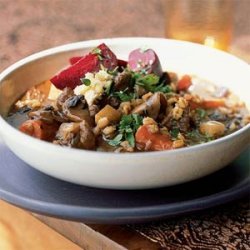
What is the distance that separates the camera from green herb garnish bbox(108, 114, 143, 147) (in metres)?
1.10

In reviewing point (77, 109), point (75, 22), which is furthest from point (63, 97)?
point (75, 22)

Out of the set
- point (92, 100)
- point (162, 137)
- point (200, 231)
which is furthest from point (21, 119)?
point (200, 231)

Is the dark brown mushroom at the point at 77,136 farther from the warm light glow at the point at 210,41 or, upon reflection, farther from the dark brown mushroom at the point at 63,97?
the warm light glow at the point at 210,41

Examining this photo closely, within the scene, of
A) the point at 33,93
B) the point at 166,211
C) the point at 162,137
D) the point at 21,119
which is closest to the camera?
the point at 166,211

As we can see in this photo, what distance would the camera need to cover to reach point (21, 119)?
3.96 ft

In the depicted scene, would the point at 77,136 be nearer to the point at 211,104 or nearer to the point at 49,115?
the point at 49,115

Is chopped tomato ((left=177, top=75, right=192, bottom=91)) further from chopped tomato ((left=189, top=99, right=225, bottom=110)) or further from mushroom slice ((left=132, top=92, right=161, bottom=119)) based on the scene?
mushroom slice ((left=132, top=92, right=161, bottom=119))

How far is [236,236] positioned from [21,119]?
445 mm

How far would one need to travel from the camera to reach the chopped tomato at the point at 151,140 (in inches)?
42.6

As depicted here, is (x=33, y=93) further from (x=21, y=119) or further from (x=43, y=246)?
(x=43, y=246)

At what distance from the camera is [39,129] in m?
1.10

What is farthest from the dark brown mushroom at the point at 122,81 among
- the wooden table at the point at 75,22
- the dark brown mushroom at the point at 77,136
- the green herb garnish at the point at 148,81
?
the wooden table at the point at 75,22

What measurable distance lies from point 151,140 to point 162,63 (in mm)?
404

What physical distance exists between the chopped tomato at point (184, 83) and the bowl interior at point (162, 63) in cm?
2
